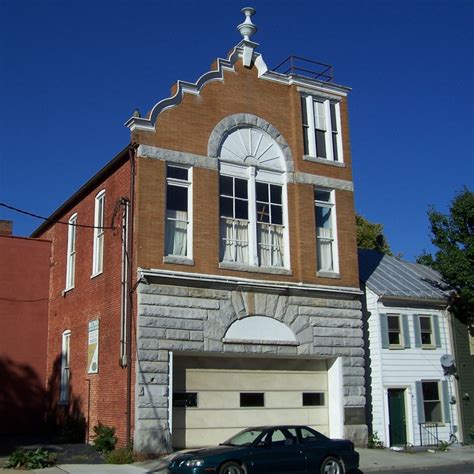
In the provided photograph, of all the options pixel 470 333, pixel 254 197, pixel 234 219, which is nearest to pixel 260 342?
pixel 234 219

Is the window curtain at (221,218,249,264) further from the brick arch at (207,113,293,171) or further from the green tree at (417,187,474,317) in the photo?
the green tree at (417,187,474,317)

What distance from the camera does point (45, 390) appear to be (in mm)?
24422

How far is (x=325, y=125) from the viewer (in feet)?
75.3

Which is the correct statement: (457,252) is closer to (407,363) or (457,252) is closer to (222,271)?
(407,363)

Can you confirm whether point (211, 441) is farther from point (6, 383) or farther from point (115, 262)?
point (6, 383)

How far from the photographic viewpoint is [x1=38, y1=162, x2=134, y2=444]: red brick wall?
18.8m

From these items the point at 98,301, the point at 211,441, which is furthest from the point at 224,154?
the point at 211,441

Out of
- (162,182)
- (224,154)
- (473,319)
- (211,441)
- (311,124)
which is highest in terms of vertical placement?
(311,124)

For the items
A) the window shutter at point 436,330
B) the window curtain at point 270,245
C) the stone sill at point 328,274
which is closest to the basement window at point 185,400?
the window curtain at point 270,245

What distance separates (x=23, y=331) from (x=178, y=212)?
927 cm

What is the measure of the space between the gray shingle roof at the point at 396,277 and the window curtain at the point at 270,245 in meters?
4.40

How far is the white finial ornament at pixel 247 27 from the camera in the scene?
71.4 feet

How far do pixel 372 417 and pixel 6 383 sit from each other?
13.1 metres

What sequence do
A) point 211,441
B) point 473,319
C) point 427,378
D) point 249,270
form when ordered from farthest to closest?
point 473,319 → point 427,378 → point 249,270 → point 211,441
